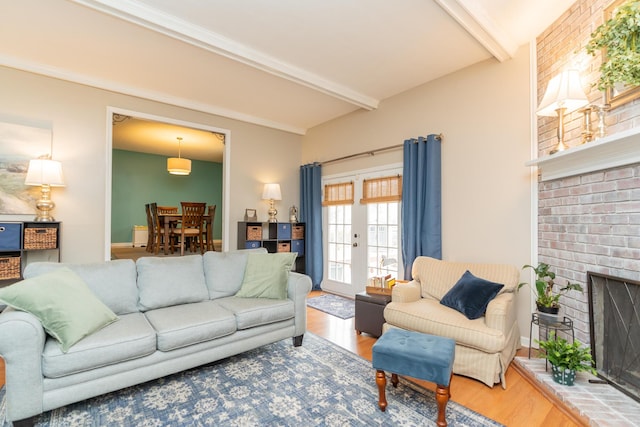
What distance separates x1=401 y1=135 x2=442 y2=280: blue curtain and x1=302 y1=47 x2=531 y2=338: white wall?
0.30 ft

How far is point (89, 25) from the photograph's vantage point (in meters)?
2.70

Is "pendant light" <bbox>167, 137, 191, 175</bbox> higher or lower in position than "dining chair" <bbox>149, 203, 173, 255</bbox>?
higher

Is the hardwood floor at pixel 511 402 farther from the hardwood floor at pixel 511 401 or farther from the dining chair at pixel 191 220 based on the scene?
the dining chair at pixel 191 220

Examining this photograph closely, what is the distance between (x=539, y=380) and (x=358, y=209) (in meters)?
2.94

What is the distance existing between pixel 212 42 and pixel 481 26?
2.36m

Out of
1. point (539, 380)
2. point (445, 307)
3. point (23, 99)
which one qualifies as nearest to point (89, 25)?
point (23, 99)

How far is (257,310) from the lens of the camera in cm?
257

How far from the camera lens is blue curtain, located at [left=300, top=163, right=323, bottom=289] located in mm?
5148

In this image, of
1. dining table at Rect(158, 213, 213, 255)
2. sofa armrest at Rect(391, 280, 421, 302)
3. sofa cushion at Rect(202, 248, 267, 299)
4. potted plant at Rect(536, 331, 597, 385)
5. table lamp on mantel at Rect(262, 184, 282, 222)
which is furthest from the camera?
dining table at Rect(158, 213, 213, 255)

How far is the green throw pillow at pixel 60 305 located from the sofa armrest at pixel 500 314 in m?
2.74

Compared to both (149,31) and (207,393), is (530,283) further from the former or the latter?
(149,31)

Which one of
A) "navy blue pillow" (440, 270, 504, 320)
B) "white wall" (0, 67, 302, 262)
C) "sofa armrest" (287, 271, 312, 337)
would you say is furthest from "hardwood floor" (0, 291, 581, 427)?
"white wall" (0, 67, 302, 262)

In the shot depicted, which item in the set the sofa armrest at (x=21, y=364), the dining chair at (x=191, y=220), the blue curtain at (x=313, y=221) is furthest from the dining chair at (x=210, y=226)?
the sofa armrest at (x=21, y=364)

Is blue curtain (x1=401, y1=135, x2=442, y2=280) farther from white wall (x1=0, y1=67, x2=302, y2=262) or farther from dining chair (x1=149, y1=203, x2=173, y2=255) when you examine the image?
dining chair (x1=149, y1=203, x2=173, y2=255)
